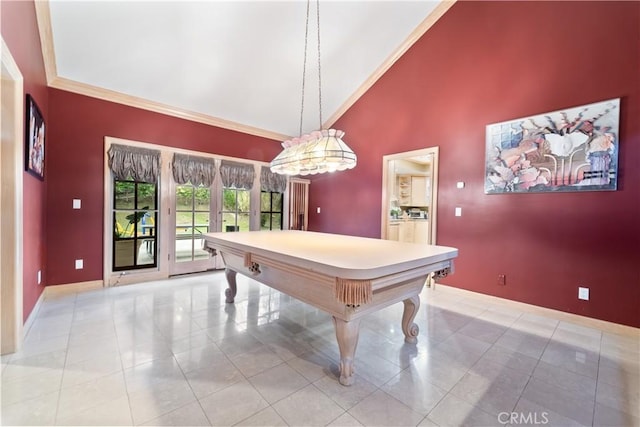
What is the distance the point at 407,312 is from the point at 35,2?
4196mm

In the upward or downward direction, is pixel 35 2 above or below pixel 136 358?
above

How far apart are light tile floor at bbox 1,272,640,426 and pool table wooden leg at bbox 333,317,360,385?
8 centimetres

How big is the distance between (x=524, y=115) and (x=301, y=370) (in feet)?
11.3

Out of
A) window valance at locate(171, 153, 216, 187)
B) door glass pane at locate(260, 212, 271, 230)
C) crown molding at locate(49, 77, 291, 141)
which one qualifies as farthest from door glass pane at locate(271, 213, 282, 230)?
crown molding at locate(49, 77, 291, 141)

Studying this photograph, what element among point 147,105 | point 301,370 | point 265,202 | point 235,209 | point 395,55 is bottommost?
point 301,370

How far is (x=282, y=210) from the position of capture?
557 cm

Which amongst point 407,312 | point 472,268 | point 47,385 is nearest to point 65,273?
point 47,385

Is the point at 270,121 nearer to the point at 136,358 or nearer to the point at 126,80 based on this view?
the point at 126,80

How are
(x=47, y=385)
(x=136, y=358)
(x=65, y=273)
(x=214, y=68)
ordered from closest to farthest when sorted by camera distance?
(x=47, y=385), (x=136, y=358), (x=65, y=273), (x=214, y=68)

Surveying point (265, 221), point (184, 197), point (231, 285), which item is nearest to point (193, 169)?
point (184, 197)

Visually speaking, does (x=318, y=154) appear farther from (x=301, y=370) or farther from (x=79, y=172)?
(x=79, y=172)

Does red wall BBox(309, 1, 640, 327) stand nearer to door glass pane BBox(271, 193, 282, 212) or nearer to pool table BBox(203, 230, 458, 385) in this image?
pool table BBox(203, 230, 458, 385)

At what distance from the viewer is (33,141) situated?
7.90 ft

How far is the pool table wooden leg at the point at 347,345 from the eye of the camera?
67.2 inches
